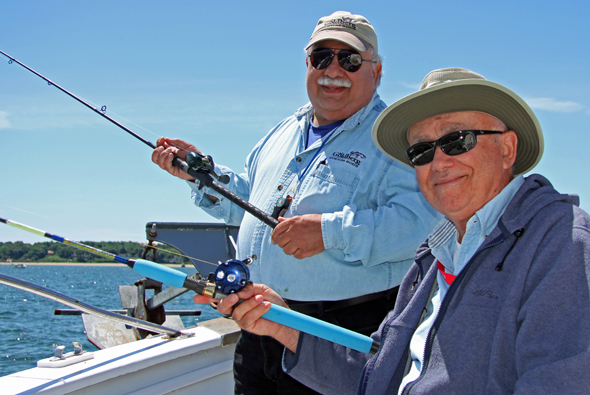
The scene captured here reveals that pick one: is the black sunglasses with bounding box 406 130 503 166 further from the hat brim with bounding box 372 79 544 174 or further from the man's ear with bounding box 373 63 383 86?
the man's ear with bounding box 373 63 383 86

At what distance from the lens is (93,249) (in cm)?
252

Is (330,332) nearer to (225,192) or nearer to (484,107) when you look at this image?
(484,107)

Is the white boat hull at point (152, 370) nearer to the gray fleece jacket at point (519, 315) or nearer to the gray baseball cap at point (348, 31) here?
the gray fleece jacket at point (519, 315)

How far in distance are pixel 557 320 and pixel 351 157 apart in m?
1.42

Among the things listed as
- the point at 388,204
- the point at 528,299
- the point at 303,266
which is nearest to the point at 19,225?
the point at 303,266

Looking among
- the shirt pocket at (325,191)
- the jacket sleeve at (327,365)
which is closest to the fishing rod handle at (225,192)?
the shirt pocket at (325,191)

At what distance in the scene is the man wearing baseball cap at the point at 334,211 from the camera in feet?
7.36

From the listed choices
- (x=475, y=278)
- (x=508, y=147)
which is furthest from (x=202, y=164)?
(x=475, y=278)

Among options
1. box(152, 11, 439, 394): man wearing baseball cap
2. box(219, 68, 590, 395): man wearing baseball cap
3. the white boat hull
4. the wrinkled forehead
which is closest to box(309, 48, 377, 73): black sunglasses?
box(152, 11, 439, 394): man wearing baseball cap

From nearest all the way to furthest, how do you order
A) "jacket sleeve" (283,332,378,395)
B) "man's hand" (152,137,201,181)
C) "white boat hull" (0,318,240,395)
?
"jacket sleeve" (283,332,378,395), "white boat hull" (0,318,240,395), "man's hand" (152,137,201,181)

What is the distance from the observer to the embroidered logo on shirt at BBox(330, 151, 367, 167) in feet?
7.85

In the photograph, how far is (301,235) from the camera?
2223 millimetres

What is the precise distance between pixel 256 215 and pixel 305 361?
817mm

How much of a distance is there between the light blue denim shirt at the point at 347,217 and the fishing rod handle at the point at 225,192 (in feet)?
0.37
